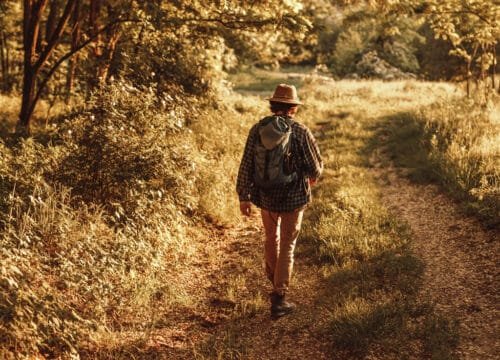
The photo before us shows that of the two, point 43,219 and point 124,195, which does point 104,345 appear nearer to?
point 43,219

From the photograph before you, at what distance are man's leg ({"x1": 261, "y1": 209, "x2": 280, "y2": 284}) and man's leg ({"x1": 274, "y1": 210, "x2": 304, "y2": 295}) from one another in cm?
9

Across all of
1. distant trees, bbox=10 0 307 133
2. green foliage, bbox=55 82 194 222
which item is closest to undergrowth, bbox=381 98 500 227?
distant trees, bbox=10 0 307 133

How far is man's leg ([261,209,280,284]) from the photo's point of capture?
16.0 feet

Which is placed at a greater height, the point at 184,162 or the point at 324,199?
the point at 184,162

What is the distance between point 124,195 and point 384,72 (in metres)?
28.8

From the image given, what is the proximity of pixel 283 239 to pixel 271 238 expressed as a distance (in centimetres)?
17

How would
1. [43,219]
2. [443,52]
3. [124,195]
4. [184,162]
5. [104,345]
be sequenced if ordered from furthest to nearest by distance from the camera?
1. [443,52]
2. [184,162]
3. [124,195]
4. [43,219]
5. [104,345]

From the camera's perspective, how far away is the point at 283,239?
190 inches

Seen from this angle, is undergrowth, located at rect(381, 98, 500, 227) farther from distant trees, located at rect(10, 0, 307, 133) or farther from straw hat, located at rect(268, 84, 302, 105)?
distant trees, located at rect(10, 0, 307, 133)

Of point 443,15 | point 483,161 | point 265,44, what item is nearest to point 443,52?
point 265,44

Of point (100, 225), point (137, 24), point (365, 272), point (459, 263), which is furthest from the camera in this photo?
point (137, 24)

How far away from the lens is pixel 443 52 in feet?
82.6

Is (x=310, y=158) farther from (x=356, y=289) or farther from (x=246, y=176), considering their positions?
(x=356, y=289)

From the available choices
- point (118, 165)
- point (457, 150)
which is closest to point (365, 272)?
point (118, 165)
